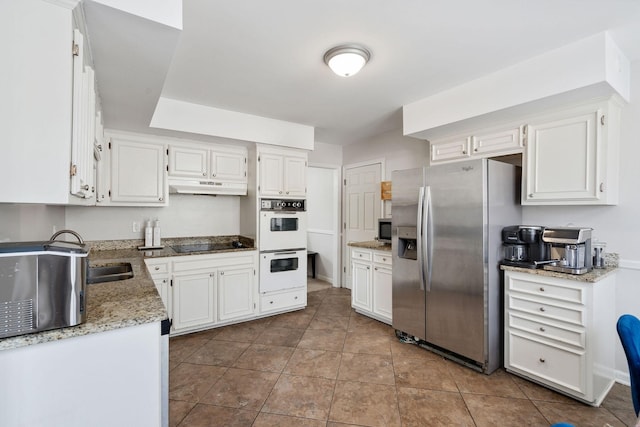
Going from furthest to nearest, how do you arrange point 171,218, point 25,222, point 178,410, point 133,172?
1. point 171,218
2. point 133,172
3. point 178,410
4. point 25,222

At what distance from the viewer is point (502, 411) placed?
6.61ft

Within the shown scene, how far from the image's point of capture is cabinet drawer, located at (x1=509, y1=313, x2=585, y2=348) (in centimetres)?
209

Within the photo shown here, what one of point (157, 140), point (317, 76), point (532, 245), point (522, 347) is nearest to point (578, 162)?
point (532, 245)

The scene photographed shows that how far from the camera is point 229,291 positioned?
11.4 ft

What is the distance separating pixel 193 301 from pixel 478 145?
10.9 feet

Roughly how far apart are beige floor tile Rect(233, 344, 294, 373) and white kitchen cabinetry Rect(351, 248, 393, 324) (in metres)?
1.20

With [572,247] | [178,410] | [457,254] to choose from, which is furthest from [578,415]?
[178,410]

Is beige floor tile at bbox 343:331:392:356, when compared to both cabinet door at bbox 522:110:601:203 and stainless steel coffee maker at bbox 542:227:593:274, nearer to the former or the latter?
stainless steel coffee maker at bbox 542:227:593:274

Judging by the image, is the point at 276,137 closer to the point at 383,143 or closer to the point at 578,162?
the point at 383,143

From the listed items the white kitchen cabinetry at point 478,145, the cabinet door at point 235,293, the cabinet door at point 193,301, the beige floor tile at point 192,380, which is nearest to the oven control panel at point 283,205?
the cabinet door at point 235,293

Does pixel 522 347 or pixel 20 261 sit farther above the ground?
pixel 20 261

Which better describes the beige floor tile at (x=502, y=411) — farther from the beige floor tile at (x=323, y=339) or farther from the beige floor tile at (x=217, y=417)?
the beige floor tile at (x=217, y=417)

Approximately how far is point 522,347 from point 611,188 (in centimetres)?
138

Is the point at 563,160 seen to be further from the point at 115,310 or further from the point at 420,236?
the point at 115,310
